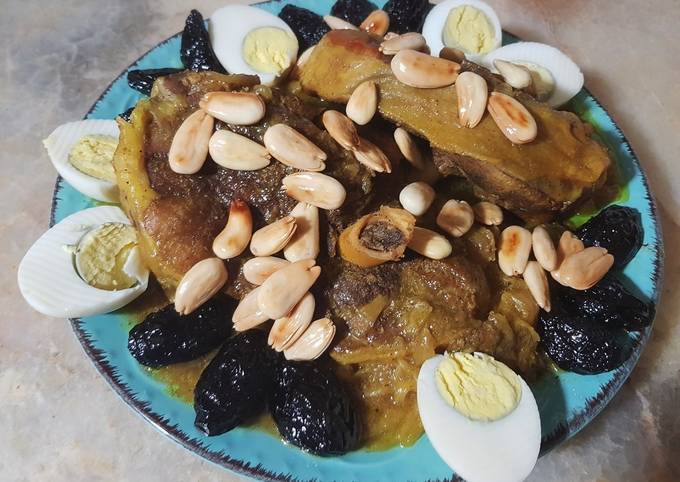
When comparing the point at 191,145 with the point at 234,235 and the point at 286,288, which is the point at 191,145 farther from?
the point at 286,288

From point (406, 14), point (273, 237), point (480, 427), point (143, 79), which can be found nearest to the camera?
point (480, 427)

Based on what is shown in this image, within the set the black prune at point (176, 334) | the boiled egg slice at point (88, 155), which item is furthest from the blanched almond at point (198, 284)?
the boiled egg slice at point (88, 155)

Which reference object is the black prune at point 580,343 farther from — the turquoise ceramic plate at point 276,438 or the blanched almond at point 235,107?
the blanched almond at point 235,107

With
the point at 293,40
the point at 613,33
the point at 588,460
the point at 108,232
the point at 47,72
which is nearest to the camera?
the point at 108,232

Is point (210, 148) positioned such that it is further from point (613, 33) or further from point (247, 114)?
point (613, 33)

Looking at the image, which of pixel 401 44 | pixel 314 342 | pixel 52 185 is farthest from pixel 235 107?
pixel 52 185

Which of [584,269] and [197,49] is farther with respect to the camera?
[197,49]

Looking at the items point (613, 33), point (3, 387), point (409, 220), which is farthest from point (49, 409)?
point (613, 33)

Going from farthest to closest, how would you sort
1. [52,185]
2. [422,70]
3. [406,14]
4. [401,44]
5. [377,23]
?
1. [52,185]
2. [406,14]
3. [377,23]
4. [401,44]
5. [422,70]
